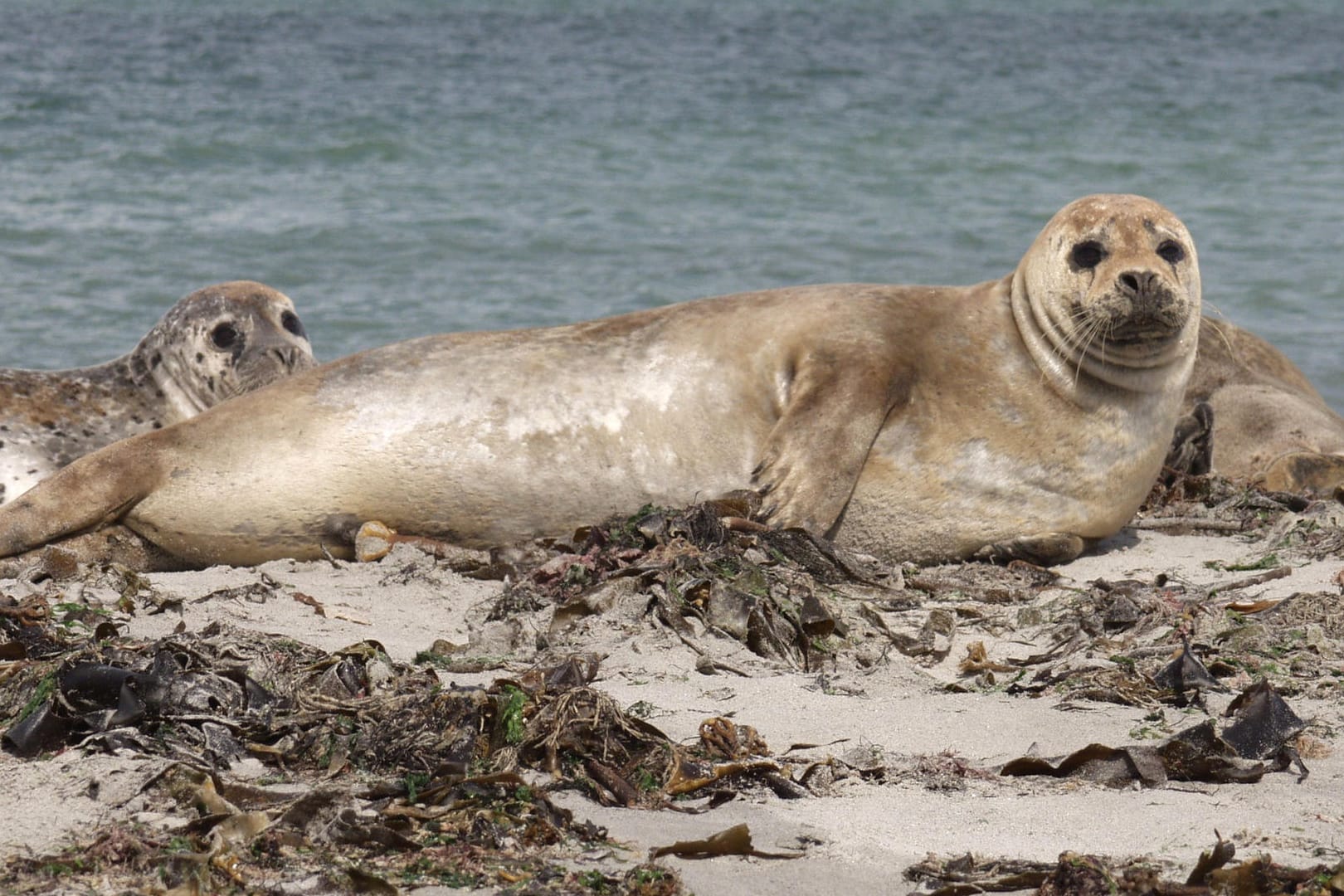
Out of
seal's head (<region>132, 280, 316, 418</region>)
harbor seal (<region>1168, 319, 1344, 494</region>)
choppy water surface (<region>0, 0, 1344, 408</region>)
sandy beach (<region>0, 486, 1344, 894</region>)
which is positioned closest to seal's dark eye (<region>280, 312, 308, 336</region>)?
seal's head (<region>132, 280, 316, 418</region>)

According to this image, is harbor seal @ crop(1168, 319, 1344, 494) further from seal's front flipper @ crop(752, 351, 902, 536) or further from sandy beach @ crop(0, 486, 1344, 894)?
seal's front flipper @ crop(752, 351, 902, 536)

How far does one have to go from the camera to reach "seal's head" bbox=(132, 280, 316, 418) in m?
7.05

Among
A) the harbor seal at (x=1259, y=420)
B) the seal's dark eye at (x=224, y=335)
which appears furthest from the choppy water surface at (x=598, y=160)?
the seal's dark eye at (x=224, y=335)

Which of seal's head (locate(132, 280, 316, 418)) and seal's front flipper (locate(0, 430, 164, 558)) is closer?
seal's front flipper (locate(0, 430, 164, 558))

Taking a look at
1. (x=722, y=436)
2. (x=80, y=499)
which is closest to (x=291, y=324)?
(x=80, y=499)

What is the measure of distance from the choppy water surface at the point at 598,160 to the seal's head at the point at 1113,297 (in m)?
5.29

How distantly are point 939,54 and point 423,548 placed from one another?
21.6 metres

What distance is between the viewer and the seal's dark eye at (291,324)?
7.30 m

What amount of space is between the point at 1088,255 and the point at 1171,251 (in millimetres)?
258

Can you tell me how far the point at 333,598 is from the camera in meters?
4.86

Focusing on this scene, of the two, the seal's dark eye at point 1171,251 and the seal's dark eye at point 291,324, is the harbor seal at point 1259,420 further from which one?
the seal's dark eye at point 291,324

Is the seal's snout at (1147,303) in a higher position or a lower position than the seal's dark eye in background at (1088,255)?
lower

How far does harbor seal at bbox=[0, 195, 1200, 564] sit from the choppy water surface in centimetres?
537

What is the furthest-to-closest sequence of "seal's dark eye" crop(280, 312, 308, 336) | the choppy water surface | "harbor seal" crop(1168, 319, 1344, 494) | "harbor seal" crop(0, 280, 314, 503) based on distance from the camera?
the choppy water surface
"seal's dark eye" crop(280, 312, 308, 336)
"harbor seal" crop(1168, 319, 1344, 494)
"harbor seal" crop(0, 280, 314, 503)
